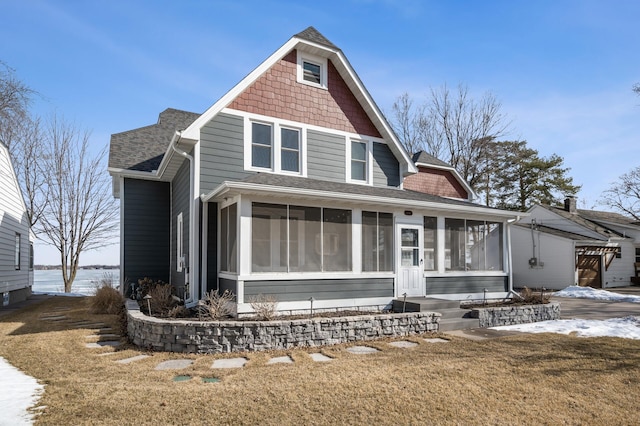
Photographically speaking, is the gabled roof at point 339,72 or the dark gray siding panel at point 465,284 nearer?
the gabled roof at point 339,72

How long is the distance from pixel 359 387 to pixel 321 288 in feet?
14.7

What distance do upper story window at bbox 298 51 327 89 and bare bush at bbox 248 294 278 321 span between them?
619 centimetres

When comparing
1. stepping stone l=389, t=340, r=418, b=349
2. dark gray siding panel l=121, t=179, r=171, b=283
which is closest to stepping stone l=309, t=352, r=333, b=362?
stepping stone l=389, t=340, r=418, b=349

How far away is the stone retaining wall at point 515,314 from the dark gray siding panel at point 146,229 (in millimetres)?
9588

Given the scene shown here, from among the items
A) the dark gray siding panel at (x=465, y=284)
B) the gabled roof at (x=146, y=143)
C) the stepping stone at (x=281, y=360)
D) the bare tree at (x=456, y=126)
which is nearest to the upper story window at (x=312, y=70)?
the gabled roof at (x=146, y=143)

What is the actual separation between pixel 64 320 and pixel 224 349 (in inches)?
222

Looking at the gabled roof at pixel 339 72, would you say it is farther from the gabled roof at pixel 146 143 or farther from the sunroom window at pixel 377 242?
the gabled roof at pixel 146 143

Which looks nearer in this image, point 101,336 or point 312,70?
point 101,336

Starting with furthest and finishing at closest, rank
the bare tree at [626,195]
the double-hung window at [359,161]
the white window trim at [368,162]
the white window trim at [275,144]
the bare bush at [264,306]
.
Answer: the bare tree at [626,195], the double-hung window at [359,161], the white window trim at [368,162], the white window trim at [275,144], the bare bush at [264,306]

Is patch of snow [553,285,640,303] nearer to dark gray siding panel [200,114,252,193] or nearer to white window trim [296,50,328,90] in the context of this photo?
white window trim [296,50,328,90]

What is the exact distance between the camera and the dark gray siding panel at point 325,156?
38.1ft

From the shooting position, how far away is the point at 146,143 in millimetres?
14711

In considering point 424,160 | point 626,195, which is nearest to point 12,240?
point 424,160

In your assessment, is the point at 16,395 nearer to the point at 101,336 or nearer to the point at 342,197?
the point at 101,336
